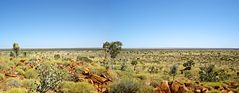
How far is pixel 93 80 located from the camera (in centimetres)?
2192

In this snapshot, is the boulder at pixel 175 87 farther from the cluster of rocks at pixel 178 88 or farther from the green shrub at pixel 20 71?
the green shrub at pixel 20 71

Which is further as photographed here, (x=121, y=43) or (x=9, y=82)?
(x=121, y=43)

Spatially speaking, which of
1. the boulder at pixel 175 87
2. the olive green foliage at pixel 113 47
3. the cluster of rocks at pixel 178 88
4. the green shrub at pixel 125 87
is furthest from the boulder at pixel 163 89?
the olive green foliage at pixel 113 47

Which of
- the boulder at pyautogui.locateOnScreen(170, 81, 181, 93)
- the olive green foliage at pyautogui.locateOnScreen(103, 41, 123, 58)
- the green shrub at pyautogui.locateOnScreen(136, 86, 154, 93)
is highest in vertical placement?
the olive green foliage at pyautogui.locateOnScreen(103, 41, 123, 58)

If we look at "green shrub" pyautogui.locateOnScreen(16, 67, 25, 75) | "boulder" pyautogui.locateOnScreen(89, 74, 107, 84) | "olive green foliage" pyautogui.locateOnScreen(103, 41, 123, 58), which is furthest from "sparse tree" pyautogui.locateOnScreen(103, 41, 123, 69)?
"boulder" pyautogui.locateOnScreen(89, 74, 107, 84)

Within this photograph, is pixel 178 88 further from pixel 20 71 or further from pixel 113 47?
pixel 113 47

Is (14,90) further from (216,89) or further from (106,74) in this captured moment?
(216,89)

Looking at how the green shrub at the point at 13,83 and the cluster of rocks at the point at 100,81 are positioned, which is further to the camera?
the cluster of rocks at the point at 100,81

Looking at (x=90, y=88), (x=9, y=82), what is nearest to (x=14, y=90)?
(x=9, y=82)

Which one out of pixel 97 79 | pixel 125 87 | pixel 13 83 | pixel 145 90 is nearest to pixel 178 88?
pixel 145 90

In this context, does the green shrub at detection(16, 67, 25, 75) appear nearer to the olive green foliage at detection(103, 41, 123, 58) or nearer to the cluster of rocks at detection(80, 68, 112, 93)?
the cluster of rocks at detection(80, 68, 112, 93)

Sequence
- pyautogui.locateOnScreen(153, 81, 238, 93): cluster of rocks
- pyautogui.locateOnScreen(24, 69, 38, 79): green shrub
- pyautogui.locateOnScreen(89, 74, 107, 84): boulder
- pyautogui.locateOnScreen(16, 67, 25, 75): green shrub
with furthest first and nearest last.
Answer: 1. pyautogui.locateOnScreen(16, 67, 25, 75): green shrub
2. pyautogui.locateOnScreen(24, 69, 38, 79): green shrub
3. pyautogui.locateOnScreen(89, 74, 107, 84): boulder
4. pyautogui.locateOnScreen(153, 81, 238, 93): cluster of rocks

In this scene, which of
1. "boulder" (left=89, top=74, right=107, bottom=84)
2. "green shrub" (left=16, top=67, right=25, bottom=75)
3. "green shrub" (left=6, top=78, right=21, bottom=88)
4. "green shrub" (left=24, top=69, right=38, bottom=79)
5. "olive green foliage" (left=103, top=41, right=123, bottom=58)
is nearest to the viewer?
"green shrub" (left=6, top=78, right=21, bottom=88)

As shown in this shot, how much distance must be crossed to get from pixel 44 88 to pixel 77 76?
10216 mm
